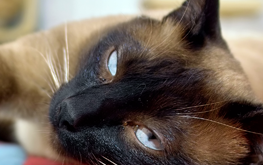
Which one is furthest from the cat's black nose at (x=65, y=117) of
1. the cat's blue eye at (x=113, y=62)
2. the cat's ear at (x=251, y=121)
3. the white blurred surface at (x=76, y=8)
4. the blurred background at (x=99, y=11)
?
the white blurred surface at (x=76, y=8)

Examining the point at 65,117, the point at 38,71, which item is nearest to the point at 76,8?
the point at 38,71

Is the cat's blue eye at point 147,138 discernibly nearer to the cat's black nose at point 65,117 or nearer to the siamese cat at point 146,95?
the siamese cat at point 146,95

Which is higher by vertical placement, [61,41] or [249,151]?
[61,41]

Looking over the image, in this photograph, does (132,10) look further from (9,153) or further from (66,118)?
(66,118)

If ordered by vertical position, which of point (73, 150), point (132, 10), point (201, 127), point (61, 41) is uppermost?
point (132, 10)

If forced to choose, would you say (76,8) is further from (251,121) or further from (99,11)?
(251,121)

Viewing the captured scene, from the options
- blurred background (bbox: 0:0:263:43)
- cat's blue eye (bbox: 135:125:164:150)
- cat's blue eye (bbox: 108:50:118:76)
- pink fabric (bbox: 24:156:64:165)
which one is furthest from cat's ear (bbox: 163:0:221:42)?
blurred background (bbox: 0:0:263:43)

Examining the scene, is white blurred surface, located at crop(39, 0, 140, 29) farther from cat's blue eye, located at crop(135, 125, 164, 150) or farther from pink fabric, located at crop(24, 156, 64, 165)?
cat's blue eye, located at crop(135, 125, 164, 150)

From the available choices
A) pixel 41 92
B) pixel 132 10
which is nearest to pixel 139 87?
pixel 41 92
